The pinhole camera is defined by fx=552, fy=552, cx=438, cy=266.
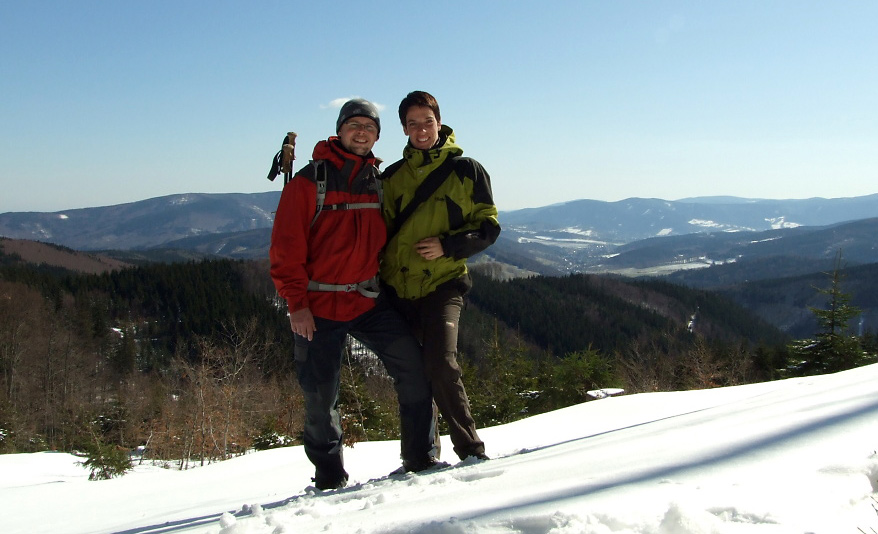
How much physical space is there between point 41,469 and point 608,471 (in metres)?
26.9

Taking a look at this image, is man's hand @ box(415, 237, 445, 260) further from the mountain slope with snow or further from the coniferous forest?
the coniferous forest

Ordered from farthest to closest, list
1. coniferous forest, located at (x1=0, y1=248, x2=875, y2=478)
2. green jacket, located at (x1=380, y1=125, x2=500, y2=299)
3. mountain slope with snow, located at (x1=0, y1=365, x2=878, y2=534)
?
coniferous forest, located at (x1=0, y1=248, x2=875, y2=478) < green jacket, located at (x1=380, y1=125, x2=500, y2=299) < mountain slope with snow, located at (x1=0, y1=365, x2=878, y2=534)

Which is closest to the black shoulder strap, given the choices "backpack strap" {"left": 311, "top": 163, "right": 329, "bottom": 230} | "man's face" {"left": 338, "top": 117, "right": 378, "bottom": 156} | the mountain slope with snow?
"man's face" {"left": 338, "top": 117, "right": 378, "bottom": 156}

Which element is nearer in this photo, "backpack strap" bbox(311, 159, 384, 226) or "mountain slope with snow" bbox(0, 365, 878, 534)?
"mountain slope with snow" bbox(0, 365, 878, 534)

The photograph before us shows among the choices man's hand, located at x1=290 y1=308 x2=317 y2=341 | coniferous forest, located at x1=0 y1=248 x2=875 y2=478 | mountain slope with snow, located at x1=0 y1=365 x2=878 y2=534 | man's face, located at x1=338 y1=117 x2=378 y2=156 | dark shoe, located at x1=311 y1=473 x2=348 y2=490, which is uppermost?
man's face, located at x1=338 y1=117 x2=378 y2=156

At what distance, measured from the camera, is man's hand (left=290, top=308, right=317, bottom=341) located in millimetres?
3555

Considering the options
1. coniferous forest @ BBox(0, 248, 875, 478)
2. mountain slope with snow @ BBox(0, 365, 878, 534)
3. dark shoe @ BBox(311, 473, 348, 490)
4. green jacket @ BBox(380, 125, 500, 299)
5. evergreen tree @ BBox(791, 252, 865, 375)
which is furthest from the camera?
coniferous forest @ BBox(0, 248, 875, 478)

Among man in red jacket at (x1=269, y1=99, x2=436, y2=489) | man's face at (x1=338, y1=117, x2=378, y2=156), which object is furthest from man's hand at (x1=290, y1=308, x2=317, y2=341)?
man's face at (x1=338, y1=117, x2=378, y2=156)

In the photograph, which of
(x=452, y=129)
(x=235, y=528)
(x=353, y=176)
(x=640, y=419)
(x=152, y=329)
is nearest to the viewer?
(x=235, y=528)

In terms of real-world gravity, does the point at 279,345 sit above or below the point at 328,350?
below

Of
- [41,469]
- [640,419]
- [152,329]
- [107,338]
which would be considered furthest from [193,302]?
[640,419]

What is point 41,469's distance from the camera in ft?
73.0

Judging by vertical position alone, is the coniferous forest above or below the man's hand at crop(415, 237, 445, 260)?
→ below

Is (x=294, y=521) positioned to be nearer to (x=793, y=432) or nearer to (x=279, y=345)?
(x=793, y=432)
